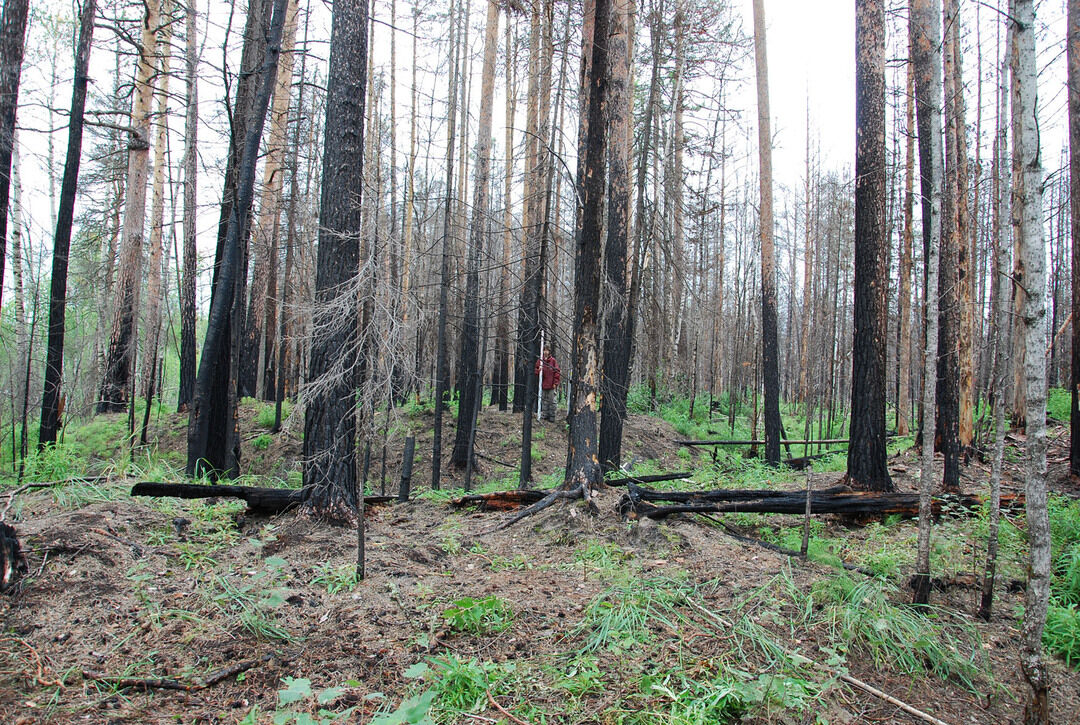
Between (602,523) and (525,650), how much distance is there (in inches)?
89.7

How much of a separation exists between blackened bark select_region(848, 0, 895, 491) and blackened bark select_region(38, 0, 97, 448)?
11055 millimetres

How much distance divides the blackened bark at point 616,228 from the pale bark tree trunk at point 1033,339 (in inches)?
167

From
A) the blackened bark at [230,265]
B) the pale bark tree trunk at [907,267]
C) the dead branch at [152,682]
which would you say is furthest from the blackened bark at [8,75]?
the pale bark tree trunk at [907,267]

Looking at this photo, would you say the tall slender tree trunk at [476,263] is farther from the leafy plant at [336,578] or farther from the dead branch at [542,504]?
the leafy plant at [336,578]

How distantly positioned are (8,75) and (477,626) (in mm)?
7100

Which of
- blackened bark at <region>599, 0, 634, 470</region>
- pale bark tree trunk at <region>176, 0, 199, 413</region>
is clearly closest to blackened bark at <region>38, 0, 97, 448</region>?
pale bark tree trunk at <region>176, 0, 199, 413</region>

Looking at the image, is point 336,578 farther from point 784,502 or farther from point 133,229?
point 133,229

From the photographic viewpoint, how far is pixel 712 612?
3.72 m

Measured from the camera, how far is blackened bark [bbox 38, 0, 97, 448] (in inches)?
347

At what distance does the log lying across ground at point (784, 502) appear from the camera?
5.88m

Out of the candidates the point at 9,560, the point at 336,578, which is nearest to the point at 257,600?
the point at 336,578

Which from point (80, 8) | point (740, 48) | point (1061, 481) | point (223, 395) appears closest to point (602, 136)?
point (223, 395)

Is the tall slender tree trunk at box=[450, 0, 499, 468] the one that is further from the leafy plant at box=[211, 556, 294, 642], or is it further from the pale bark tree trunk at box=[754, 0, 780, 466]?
the leafy plant at box=[211, 556, 294, 642]

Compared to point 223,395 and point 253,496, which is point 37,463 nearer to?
point 223,395
